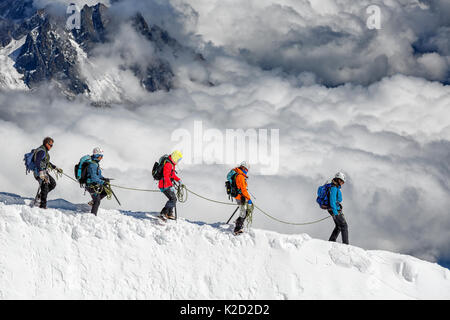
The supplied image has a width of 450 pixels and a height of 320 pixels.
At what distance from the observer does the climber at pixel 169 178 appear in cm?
2008

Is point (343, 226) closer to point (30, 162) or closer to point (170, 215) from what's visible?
point (170, 215)

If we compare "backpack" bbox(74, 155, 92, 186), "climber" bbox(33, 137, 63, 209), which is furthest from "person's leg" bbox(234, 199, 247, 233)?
"climber" bbox(33, 137, 63, 209)

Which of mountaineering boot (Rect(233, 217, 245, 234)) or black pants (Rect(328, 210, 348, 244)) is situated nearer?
mountaineering boot (Rect(233, 217, 245, 234))

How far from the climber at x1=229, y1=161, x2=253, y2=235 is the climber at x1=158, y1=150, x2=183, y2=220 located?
262 cm

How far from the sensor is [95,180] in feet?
64.1

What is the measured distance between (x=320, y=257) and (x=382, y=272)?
270cm

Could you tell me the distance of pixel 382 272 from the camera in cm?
1980

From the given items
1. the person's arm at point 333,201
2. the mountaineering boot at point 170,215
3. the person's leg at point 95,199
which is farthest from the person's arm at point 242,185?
the person's leg at point 95,199

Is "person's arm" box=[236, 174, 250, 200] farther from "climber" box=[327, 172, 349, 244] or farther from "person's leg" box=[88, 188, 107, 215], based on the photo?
"person's leg" box=[88, 188, 107, 215]

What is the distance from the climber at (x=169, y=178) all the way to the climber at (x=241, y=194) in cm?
262

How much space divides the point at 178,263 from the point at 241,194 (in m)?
4.00

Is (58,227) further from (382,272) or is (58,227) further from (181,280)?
(382,272)

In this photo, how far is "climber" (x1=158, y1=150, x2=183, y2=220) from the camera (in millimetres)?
20078
